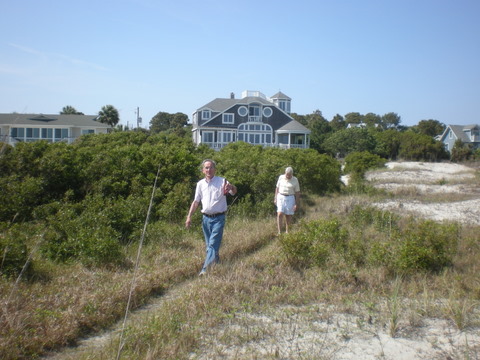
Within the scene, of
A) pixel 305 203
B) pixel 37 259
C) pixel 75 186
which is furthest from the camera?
pixel 305 203

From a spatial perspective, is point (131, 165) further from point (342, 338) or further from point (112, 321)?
point (342, 338)

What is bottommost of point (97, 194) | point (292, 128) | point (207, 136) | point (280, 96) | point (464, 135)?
point (97, 194)

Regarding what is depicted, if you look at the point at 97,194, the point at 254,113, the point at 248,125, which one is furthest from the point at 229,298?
the point at 254,113

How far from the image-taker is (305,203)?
547 inches

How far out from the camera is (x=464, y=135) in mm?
60875

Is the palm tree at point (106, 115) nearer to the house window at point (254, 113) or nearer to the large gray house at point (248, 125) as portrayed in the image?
the large gray house at point (248, 125)

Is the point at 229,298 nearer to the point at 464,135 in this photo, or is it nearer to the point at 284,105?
the point at 284,105

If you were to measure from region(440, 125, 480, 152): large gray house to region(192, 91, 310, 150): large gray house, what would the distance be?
2712 cm

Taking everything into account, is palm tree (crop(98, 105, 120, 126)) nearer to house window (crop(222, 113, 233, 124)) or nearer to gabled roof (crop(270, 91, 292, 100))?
house window (crop(222, 113, 233, 124))

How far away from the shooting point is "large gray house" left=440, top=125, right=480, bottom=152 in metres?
60.2

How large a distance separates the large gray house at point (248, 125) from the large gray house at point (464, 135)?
2712 centimetres

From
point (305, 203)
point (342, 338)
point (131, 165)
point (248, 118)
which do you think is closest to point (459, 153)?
point (248, 118)

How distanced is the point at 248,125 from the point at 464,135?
34455 millimetres

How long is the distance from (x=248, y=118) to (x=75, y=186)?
113 feet
